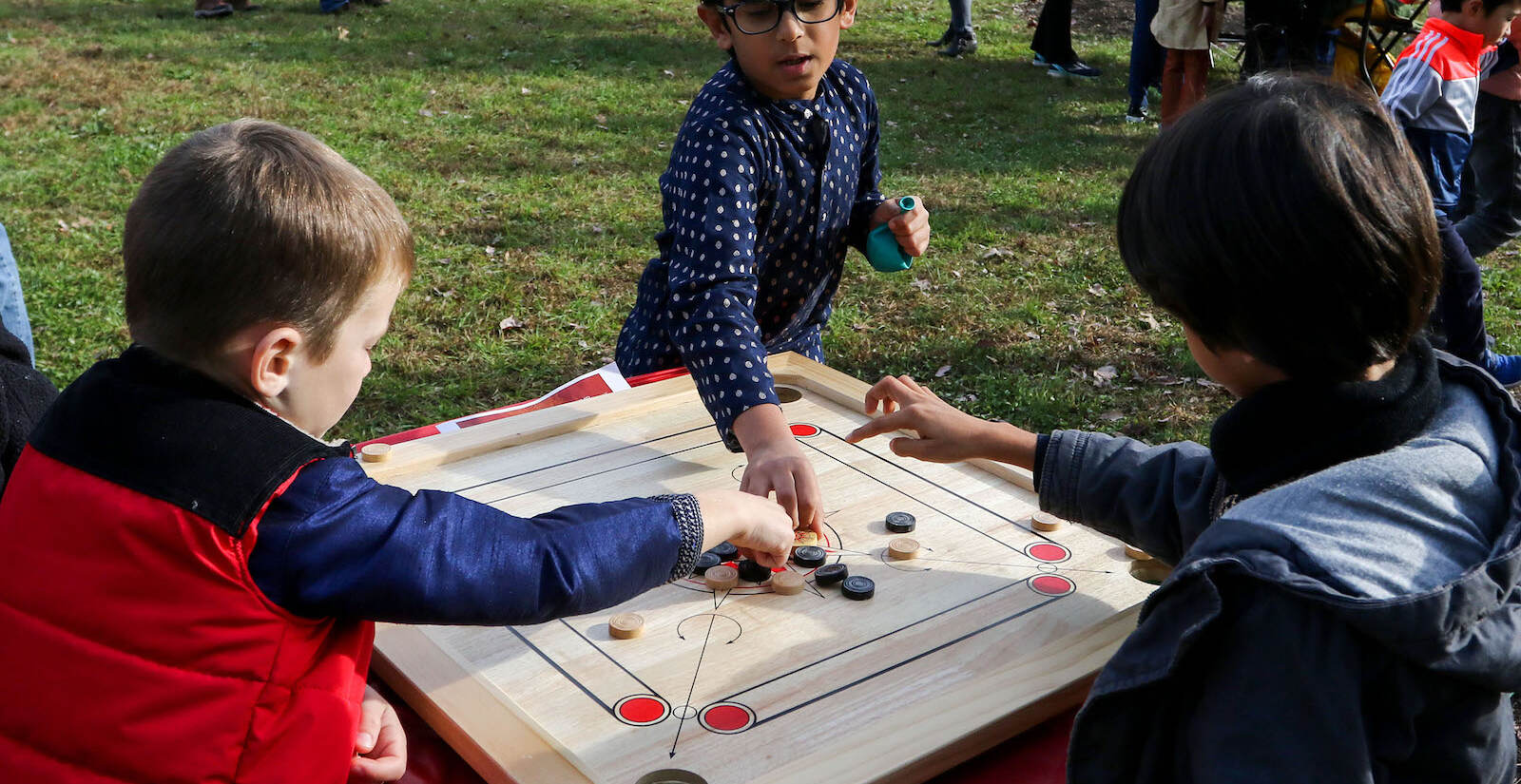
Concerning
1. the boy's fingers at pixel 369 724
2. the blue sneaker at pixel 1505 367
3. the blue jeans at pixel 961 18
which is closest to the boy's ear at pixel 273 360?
the boy's fingers at pixel 369 724

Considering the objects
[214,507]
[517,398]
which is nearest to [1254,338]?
[214,507]

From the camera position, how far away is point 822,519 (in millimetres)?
1943

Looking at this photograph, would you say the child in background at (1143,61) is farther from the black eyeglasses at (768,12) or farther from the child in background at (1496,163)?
the black eyeglasses at (768,12)

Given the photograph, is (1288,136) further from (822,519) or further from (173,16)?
(173,16)

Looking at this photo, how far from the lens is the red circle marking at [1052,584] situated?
1.77 metres

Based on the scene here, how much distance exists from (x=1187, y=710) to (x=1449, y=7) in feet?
12.8

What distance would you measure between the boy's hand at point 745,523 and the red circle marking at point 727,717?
7.8 inches

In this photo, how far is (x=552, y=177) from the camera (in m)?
6.51

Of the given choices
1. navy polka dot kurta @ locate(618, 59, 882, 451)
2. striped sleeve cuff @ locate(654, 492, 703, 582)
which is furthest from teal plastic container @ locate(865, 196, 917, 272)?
striped sleeve cuff @ locate(654, 492, 703, 582)

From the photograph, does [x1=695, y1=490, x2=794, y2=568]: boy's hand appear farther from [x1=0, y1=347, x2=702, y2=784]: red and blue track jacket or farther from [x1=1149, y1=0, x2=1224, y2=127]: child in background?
[x1=1149, y1=0, x2=1224, y2=127]: child in background

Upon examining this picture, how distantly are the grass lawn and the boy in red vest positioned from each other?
94cm

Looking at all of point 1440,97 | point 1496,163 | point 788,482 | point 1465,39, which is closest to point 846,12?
point 788,482

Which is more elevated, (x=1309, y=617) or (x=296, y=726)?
(x=1309, y=617)

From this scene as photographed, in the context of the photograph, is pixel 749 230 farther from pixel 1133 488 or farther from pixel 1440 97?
pixel 1440 97
